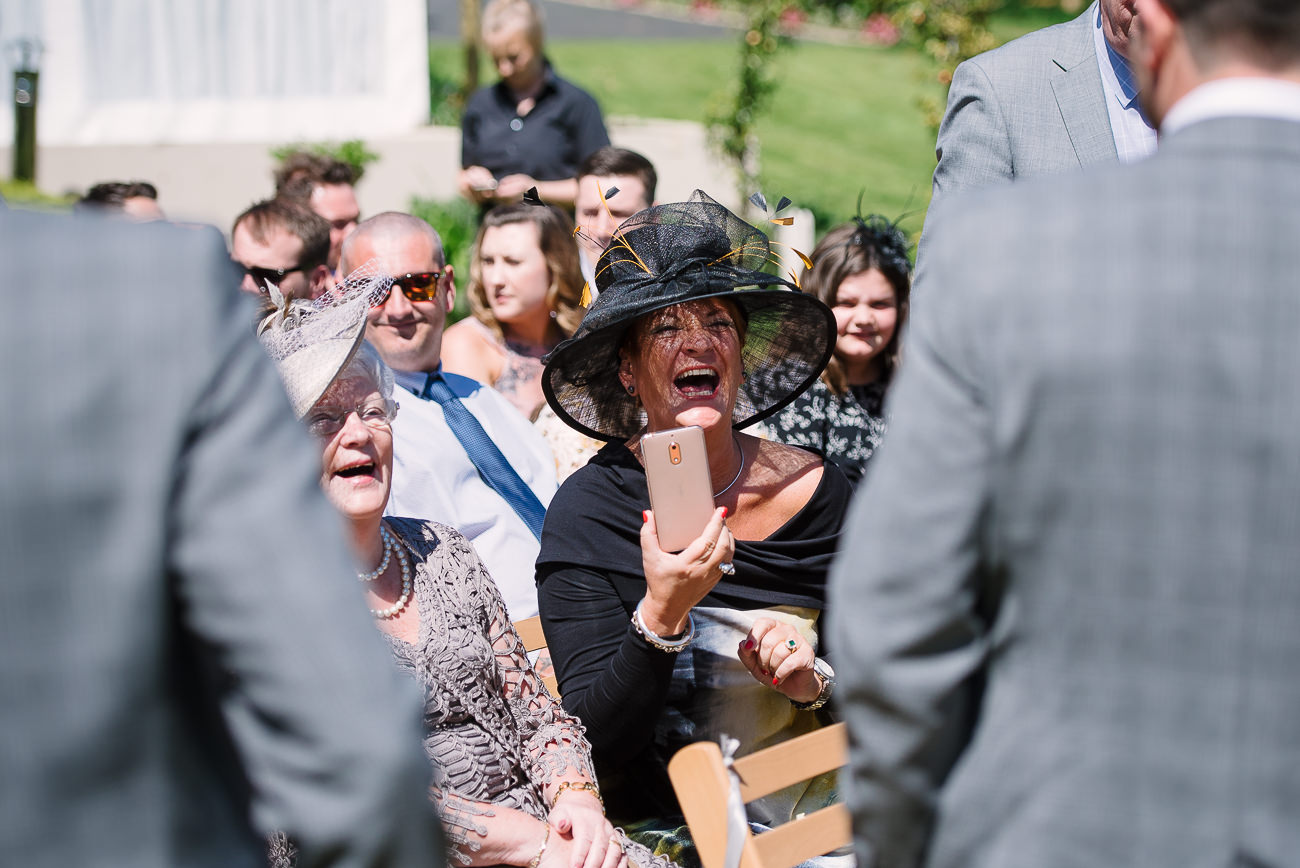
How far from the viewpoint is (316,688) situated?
48.8 inches

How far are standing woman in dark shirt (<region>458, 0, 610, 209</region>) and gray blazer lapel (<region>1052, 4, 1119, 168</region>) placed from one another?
375 centimetres

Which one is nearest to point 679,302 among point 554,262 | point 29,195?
point 554,262

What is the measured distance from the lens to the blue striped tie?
3.76 metres

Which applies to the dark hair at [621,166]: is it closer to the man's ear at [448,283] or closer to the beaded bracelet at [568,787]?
the man's ear at [448,283]

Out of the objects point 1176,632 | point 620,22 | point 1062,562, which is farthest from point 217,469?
point 620,22

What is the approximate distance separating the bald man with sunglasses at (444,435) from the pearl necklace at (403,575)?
792 mm

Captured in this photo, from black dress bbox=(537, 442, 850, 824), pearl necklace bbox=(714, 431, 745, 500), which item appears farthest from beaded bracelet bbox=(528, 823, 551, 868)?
pearl necklace bbox=(714, 431, 745, 500)

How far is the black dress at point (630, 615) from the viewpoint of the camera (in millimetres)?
2730

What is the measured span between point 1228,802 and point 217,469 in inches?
43.8

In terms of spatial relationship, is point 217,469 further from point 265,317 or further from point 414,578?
point 265,317

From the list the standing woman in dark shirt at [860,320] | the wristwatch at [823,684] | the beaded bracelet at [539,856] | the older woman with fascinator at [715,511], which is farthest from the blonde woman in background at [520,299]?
the beaded bracelet at [539,856]

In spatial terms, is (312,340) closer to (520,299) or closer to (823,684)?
(823,684)

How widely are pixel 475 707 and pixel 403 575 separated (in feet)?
1.09

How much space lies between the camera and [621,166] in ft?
16.8
